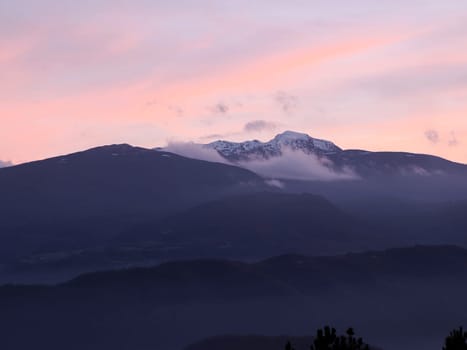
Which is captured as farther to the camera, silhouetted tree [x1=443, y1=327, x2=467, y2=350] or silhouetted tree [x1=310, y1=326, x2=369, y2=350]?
silhouetted tree [x1=310, y1=326, x2=369, y2=350]

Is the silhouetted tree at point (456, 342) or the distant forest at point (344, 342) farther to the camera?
the distant forest at point (344, 342)

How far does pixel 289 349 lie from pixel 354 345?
3.33 meters

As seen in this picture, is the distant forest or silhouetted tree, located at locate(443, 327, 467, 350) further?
the distant forest

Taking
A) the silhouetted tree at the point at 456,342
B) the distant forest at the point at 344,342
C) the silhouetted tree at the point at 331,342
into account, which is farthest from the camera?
the silhouetted tree at the point at 331,342

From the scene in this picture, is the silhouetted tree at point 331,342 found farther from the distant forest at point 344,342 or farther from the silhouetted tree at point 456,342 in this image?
the silhouetted tree at point 456,342

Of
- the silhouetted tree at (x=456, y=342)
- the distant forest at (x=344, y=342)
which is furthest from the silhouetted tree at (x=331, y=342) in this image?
the silhouetted tree at (x=456, y=342)

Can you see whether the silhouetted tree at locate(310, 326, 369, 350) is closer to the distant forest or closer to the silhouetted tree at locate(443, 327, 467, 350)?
the distant forest

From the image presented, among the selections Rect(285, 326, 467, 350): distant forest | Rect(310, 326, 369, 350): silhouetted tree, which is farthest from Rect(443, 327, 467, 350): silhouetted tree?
Rect(310, 326, 369, 350): silhouetted tree

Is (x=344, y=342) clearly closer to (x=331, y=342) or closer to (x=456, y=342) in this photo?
(x=331, y=342)

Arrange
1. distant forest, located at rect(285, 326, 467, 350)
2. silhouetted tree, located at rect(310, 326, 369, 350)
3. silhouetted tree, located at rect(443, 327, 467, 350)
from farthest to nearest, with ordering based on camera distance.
Result: silhouetted tree, located at rect(310, 326, 369, 350) < distant forest, located at rect(285, 326, 467, 350) < silhouetted tree, located at rect(443, 327, 467, 350)

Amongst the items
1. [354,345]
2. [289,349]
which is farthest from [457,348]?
[289,349]

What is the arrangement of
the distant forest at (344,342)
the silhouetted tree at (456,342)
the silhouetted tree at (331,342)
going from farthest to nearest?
the silhouetted tree at (331,342) → the distant forest at (344,342) → the silhouetted tree at (456,342)

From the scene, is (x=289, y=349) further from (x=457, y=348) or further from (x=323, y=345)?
(x=457, y=348)

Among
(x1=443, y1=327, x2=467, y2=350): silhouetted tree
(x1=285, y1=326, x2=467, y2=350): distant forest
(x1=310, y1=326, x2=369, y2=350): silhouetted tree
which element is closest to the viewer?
(x1=443, y1=327, x2=467, y2=350): silhouetted tree
